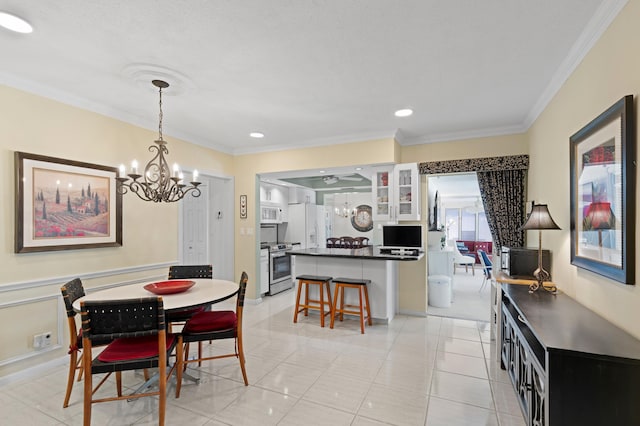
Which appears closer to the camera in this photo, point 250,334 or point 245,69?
point 245,69

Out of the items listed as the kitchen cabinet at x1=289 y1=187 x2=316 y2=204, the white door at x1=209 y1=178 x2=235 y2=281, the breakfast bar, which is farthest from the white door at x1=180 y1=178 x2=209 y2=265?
the kitchen cabinet at x1=289 y1=187 x2=316 y2=204

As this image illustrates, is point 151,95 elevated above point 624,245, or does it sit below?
above

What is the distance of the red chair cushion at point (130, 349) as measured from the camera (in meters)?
2.01

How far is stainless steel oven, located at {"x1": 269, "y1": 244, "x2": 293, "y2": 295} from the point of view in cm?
573

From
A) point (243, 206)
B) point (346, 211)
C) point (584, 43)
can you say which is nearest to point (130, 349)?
point (243, 206)

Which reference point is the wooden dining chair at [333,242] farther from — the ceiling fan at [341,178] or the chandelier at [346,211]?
the ceiling fan at [341,178]

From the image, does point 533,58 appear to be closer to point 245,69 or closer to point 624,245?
point 624,245

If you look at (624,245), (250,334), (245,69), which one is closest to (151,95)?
(245,69)

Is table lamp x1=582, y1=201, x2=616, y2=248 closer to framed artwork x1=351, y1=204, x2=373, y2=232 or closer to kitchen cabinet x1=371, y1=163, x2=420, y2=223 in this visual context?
kitchen cabinet x1=371, y1=163, x2=420, y2=223

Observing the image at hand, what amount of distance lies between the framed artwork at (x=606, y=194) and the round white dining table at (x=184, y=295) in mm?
2519

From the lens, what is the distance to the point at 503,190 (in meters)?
4.07

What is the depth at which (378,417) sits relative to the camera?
2.17 meters

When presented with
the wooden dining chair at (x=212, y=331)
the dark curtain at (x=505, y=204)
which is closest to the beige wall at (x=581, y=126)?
the dark curtain at (x=505, y=204)

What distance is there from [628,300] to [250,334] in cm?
342
